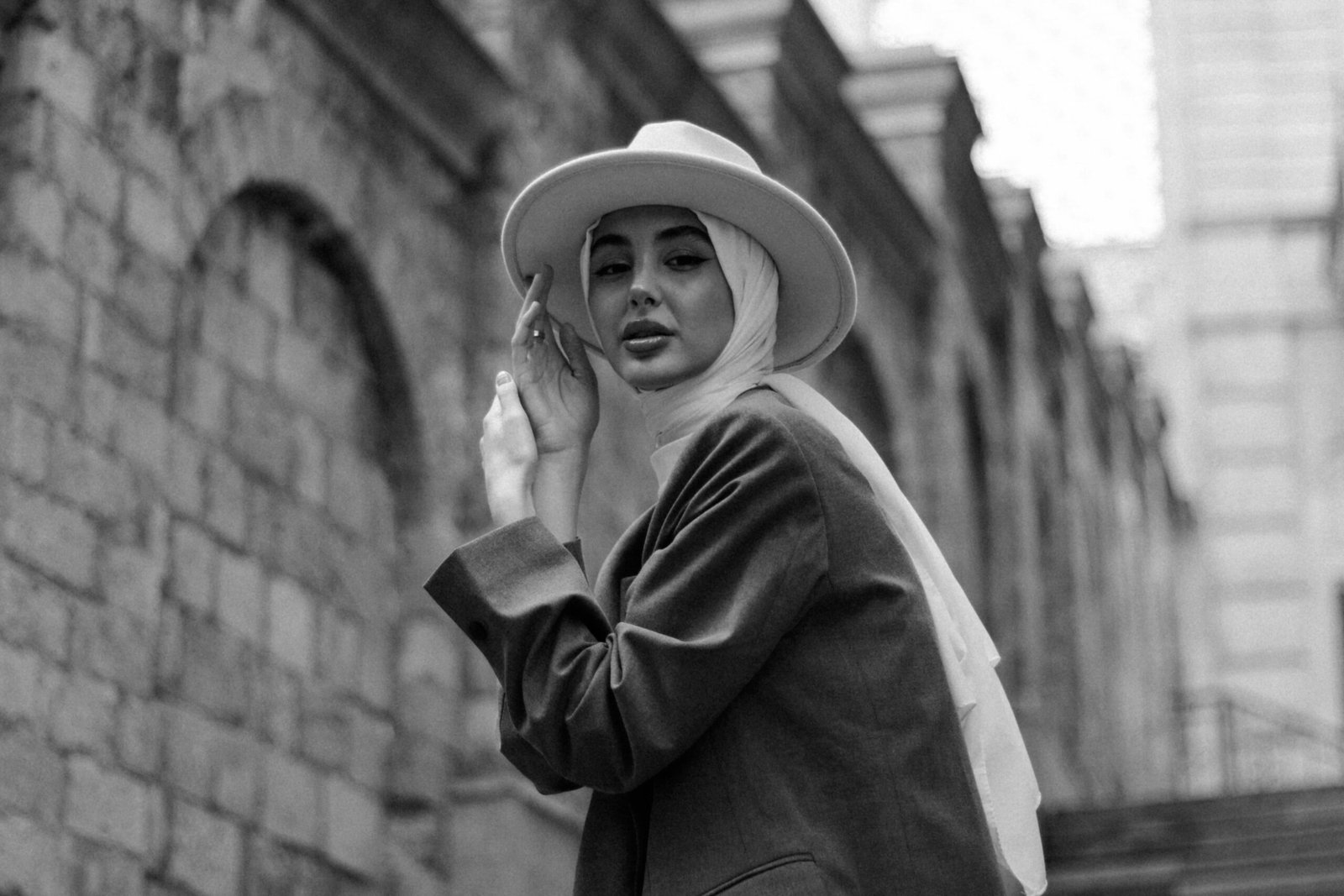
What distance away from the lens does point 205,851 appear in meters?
9.26

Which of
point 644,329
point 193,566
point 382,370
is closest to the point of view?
point 644,329

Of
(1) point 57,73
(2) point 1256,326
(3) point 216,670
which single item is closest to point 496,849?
(3) point 216,670

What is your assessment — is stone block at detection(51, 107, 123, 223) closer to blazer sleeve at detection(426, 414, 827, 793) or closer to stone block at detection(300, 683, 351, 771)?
stone block at detection(300, 683, 351, 771)

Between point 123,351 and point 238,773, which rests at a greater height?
point 123,351

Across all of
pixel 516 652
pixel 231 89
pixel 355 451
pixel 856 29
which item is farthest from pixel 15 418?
pixel 856 29

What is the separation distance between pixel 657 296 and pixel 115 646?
16.9 feet

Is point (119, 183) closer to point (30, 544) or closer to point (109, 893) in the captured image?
point (30, 544)

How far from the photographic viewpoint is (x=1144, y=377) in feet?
117

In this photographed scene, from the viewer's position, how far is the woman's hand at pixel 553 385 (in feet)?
12.9

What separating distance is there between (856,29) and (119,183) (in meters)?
25.9

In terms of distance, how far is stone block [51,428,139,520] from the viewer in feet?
27.7

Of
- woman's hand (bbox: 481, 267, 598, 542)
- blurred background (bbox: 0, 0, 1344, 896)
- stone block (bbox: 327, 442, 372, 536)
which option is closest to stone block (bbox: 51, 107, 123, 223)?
blurred background (bbox: 0, 0, 1344, 896)

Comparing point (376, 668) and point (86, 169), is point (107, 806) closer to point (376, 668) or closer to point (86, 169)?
point (86, 169)

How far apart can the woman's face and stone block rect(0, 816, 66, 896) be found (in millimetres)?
4424
